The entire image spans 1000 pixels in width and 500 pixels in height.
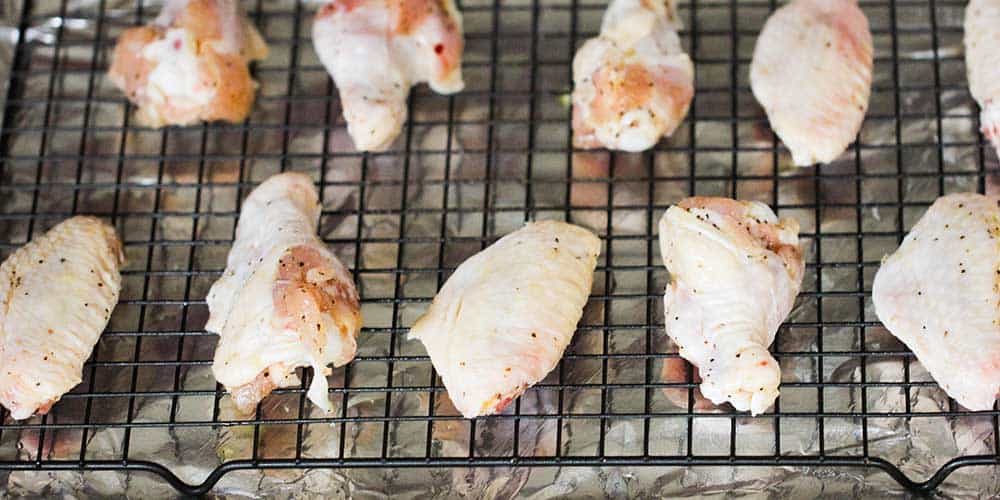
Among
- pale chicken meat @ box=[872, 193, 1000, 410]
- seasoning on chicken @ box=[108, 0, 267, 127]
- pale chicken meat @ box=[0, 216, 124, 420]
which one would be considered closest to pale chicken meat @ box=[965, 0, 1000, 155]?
pale chicken meat @ box=[872, 193, 1000, 410]

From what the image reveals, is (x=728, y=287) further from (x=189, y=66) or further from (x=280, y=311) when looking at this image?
(x=189, y=66)

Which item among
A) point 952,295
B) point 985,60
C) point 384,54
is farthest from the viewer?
point 384,54

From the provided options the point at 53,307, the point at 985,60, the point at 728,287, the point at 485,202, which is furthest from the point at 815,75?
the point at 53,307

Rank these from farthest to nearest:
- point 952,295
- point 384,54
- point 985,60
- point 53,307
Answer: point 384,54 → point 985,60 → point 53,307 → point 952,295

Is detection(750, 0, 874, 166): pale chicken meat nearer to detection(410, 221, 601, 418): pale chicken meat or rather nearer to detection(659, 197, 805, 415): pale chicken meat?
detection(659, 197, 805, 415): pale chicken meat

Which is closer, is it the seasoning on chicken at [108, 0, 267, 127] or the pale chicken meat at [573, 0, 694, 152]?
the pale chicken meat at [573, 0, 694, 152]

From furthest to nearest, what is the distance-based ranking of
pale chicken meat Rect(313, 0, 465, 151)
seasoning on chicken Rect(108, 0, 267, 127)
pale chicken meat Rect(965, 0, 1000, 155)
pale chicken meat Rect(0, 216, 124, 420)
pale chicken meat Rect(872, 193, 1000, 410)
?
seasoning on chicken Rect(108, 0, 267, 127)
pale chicken meat Rect(313, 0, 465, 151)
pale chicken meat Rect(965, 0, 1000, 155)
pale chicken meat Rect(0, 216, 124, 420)
pale chicken meat Rect(872, 193, 1000, 410)

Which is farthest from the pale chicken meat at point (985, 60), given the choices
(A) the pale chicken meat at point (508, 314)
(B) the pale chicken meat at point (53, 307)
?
(B) the pale chicken meat at point (53, 307)

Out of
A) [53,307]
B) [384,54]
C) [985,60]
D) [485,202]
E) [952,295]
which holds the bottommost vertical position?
[952,295]
